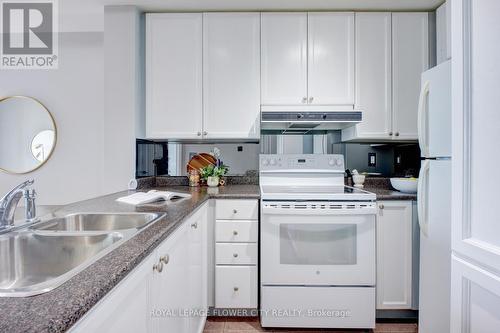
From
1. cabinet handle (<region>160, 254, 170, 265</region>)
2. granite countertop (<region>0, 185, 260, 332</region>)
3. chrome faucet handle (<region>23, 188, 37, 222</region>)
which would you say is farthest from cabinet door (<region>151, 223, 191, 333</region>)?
chrome faucet handle (<region>23, 188, 37, 222</region>)

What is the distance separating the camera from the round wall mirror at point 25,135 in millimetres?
2979

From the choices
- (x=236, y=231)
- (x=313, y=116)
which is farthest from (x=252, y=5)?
(x=236, y=231)

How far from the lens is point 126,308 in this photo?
28.7 inches

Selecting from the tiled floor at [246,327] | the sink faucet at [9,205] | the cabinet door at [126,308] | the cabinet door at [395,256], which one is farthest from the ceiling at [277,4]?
the tiled floor at [246,327]

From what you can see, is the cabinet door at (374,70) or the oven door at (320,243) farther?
the cabinet door at (374,70)

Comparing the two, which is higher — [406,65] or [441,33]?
[441,33]

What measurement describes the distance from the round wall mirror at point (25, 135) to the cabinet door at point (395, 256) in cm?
323

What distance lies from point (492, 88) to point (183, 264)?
130 cm

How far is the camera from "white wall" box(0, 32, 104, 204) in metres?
2.98

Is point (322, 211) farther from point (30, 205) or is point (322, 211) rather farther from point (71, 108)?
point (71, 108)

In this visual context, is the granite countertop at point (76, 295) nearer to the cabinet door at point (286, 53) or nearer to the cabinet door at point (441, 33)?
the cabinet door at point (286, 53)

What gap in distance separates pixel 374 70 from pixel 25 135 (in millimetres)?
3483

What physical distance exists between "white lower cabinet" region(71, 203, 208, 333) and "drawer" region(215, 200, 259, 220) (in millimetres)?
179

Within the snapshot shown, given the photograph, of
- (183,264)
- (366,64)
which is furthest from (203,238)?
(366,64)
